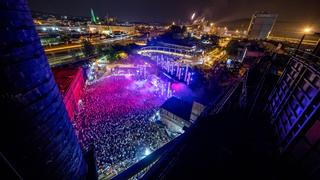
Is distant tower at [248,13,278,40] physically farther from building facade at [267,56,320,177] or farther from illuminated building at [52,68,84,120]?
illuminated building at [52,68,84,120]

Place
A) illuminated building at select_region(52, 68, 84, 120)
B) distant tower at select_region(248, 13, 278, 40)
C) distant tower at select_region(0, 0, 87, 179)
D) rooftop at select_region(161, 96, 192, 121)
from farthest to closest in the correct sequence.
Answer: distant tower at select_region(248, 13, 278, 40)
rooftop at select_region(161, 96, 192, 121)
illuminated building at select_region(52, 68, 84, 120)
distant tower at select_region(0, 0, 87, 179)

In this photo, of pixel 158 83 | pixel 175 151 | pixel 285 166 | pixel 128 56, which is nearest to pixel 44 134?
pixel 175 151

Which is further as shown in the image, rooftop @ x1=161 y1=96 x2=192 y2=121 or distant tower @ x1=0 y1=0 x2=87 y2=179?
rooftop @ x1=161 y1=96 x2=192 y2=121

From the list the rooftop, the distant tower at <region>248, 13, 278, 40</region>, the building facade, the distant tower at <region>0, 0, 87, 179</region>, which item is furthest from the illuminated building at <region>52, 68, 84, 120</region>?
the distant tower at <region>248, 13, 278, 40</region>

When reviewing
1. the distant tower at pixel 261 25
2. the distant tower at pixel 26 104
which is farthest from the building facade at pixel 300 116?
the distant tower at pixel 261 25

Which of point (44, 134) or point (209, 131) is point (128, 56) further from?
point (44, 134)

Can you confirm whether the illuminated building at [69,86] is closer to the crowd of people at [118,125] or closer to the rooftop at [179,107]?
the crowd of people at [118,125]
